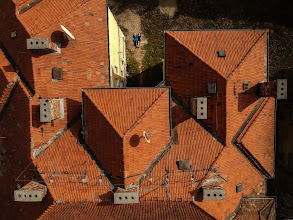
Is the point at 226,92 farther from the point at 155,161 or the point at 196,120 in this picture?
the point at 155,161

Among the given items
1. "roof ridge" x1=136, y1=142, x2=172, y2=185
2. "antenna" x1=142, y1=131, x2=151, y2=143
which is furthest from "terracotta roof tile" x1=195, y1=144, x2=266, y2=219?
"antenna" x1=142, y1=131, x2=151, y2=143

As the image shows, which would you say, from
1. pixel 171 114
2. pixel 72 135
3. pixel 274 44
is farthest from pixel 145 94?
pixel 274 44

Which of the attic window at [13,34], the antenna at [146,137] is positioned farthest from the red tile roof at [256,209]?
the attic window at [13,34]

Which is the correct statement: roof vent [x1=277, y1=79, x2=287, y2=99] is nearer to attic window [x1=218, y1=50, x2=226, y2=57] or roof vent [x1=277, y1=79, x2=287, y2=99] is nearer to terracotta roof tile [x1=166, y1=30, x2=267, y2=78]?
terracotta roof tile [x1=166, y1=30, x2=267, y2=78]

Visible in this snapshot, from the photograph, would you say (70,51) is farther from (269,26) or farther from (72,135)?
(269,26)

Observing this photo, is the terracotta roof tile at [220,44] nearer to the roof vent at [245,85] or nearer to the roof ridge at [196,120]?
the roof vent at [245,85]
